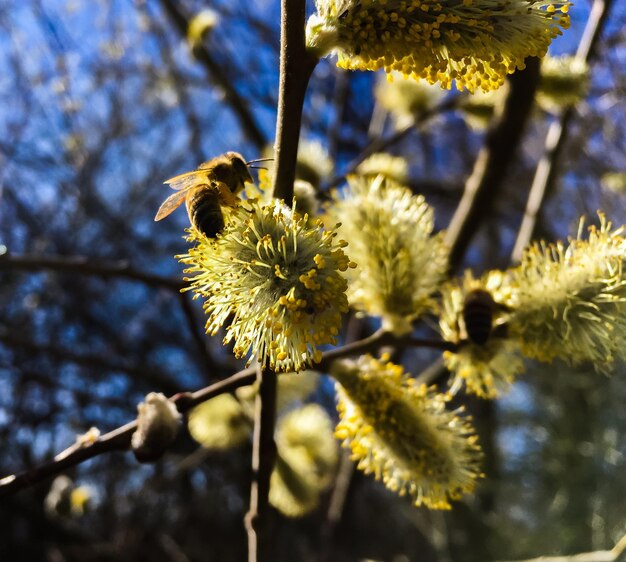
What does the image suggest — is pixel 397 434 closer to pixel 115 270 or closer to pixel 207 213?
pixel 207 213

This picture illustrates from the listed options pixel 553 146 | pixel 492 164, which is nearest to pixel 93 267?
pixel 492 164

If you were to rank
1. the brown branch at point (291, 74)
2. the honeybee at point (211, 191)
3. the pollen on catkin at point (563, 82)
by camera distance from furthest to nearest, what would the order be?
1. the pollen on catkin at point (563, 82)
2. the honeybee at point (211, 191)
3. the brown branch at point (291, 74)

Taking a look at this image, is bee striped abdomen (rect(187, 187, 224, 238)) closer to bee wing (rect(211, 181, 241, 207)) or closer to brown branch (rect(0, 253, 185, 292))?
bee wing (rect(211, 181, 241, 207))

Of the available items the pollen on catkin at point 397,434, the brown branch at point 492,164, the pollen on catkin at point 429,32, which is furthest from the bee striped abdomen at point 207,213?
the brown branch at point 492,164

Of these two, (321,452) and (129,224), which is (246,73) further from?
(321,452)

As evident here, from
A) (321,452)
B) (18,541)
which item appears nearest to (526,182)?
(321,452)

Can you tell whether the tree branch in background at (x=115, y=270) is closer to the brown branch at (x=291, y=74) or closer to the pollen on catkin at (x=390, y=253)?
the pollen on catkin at (x=390, y=253)

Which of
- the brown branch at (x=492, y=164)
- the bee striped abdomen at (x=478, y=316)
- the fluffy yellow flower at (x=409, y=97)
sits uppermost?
the fluffy yellow flower at (x=409, y=97)
